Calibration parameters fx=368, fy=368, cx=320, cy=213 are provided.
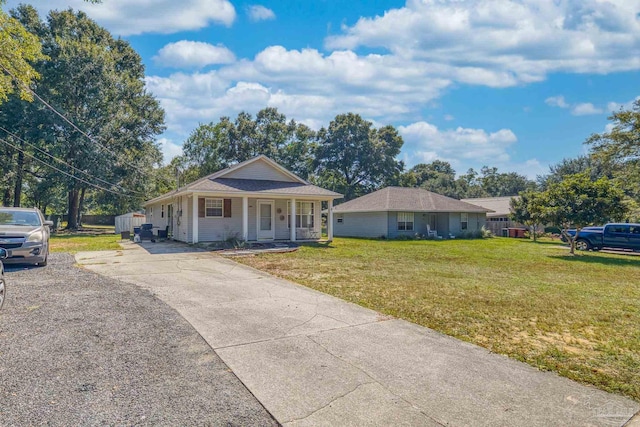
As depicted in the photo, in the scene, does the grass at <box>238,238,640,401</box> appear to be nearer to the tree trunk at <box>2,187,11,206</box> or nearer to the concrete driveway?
the concrete driveway

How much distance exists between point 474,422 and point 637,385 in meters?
1.96

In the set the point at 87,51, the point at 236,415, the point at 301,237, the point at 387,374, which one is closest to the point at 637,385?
the point at 387,374

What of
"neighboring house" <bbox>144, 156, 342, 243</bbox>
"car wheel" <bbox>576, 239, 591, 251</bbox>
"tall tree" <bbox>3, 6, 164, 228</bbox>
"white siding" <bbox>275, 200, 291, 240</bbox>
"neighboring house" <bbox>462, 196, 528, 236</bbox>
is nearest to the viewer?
"neighboring house" <bbox>144, 156, 342, 243</bbox>

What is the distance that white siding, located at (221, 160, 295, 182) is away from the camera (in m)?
19.7

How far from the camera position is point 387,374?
356cm

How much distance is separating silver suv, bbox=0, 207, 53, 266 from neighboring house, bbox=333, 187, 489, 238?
19.4 metres

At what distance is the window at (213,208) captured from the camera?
692 inches

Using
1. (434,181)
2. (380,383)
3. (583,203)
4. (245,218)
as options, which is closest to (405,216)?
(583,203)

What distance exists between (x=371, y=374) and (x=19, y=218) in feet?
33.8

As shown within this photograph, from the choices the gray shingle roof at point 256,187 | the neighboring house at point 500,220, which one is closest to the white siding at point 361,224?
the gray shingle roof at point 256,187

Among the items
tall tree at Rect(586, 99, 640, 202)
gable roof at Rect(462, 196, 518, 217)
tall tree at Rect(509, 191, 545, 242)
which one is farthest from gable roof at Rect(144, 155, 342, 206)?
gable roof at Rect(462, 196, 518, 217)

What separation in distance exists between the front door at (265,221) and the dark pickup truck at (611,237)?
16549 mm

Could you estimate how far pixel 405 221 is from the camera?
86.5 ft

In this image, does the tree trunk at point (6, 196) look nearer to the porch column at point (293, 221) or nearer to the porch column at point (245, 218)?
the porch column at point (245, 218)
